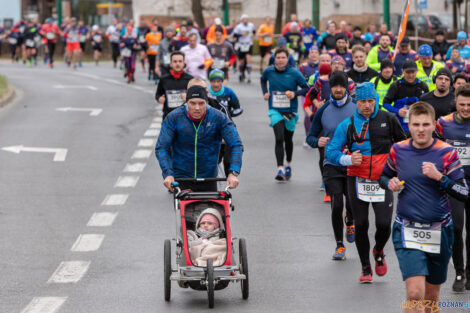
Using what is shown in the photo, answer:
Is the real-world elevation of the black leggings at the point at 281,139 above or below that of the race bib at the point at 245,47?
below

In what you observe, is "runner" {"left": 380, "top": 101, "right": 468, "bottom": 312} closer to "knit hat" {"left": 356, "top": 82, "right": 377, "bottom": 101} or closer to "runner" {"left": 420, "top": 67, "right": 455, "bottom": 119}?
"knit hat" {"left": 356, "top": 82, "right": 377, "bottom": 101}

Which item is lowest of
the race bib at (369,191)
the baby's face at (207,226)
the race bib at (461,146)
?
the baby's face at (207,226)

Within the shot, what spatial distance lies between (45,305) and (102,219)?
4294 millimetres

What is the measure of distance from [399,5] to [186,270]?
Answer: 189ft

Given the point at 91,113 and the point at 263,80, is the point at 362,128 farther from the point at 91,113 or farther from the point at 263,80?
the point at 91,113

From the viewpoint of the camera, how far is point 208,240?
976 centimetres

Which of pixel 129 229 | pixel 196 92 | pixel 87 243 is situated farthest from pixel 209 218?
pixel 129 229

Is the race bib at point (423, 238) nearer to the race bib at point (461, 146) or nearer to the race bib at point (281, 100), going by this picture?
the race bib at point (461, 146)

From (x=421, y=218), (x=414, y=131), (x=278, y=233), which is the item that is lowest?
(x=278, y=233)

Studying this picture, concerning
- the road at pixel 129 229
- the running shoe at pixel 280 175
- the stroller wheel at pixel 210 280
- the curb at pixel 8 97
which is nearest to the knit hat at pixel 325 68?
the road at pixel 129 229

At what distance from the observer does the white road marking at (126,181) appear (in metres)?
16.5

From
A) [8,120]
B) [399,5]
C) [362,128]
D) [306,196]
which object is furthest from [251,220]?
[399,5]

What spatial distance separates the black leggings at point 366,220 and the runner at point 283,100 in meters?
6.27

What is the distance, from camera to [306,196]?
15.6 meters
